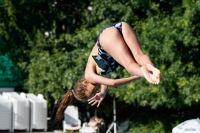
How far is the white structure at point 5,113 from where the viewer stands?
14016mm

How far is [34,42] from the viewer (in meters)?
15.0

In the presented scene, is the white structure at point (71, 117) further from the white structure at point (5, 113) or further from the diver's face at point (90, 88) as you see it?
the diver's face at point (90, 88)

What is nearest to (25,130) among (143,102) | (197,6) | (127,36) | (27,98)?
(27,98)

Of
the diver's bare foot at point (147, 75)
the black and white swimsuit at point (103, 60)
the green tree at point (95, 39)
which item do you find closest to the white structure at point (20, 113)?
the green tree at point (95, 39)

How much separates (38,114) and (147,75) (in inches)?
348

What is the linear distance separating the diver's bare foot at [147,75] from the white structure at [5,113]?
27.7 feet

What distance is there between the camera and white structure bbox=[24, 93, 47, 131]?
566 inches

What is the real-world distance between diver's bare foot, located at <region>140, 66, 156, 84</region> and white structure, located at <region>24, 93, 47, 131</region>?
28.0 ft

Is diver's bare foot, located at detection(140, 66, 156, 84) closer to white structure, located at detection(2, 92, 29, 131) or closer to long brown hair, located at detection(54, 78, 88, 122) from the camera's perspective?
long brown hair, located at detection(54, 78, 88, 122)

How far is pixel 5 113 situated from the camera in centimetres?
1403

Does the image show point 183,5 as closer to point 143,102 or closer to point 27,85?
point 143,102

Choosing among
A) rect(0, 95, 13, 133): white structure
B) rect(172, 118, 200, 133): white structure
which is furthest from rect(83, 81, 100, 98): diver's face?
rect(0, 95, 13, 133): white structure

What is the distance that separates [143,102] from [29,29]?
409 centimetres

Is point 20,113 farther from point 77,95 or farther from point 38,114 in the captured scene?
point 77,95
